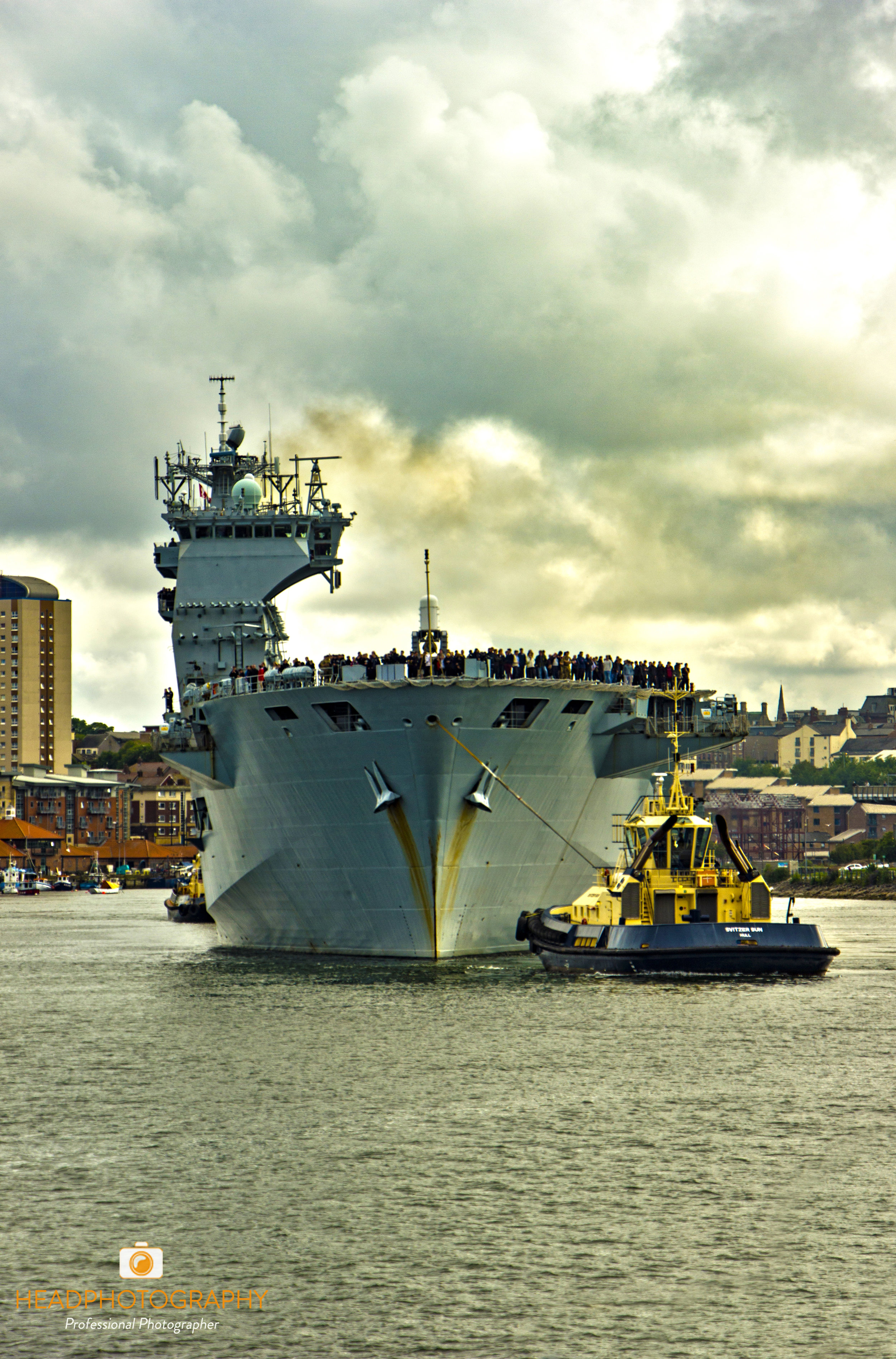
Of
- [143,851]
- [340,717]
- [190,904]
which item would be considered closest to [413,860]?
[340,717]

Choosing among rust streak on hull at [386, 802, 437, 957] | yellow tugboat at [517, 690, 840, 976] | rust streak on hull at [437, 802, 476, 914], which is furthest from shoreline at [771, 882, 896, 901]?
rust streak on hull at [386, 802, 437, 957]

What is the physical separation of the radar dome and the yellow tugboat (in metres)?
23.6

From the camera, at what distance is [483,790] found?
39.1 m

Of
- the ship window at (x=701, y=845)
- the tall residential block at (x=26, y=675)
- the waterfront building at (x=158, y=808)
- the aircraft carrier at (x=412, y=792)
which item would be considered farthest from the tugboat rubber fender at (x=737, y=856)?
the tall residential block at (x=26, y=675)

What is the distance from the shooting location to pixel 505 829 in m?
40.3

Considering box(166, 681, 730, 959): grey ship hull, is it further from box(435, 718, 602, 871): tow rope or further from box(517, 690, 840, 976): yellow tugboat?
box(517, 690, 840, 976): yellow tugboat

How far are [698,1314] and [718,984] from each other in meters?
22.8

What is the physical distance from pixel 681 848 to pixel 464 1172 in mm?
20285

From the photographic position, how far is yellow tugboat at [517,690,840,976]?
37250mm

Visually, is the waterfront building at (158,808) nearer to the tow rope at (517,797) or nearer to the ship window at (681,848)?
the tow rope at (517,797)

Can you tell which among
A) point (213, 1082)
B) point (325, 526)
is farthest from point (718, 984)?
point (325, 526)

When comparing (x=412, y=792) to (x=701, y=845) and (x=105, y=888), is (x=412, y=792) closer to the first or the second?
(x=701, y=845)

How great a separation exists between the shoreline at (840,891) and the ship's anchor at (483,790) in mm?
81497

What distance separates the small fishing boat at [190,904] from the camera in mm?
84062
